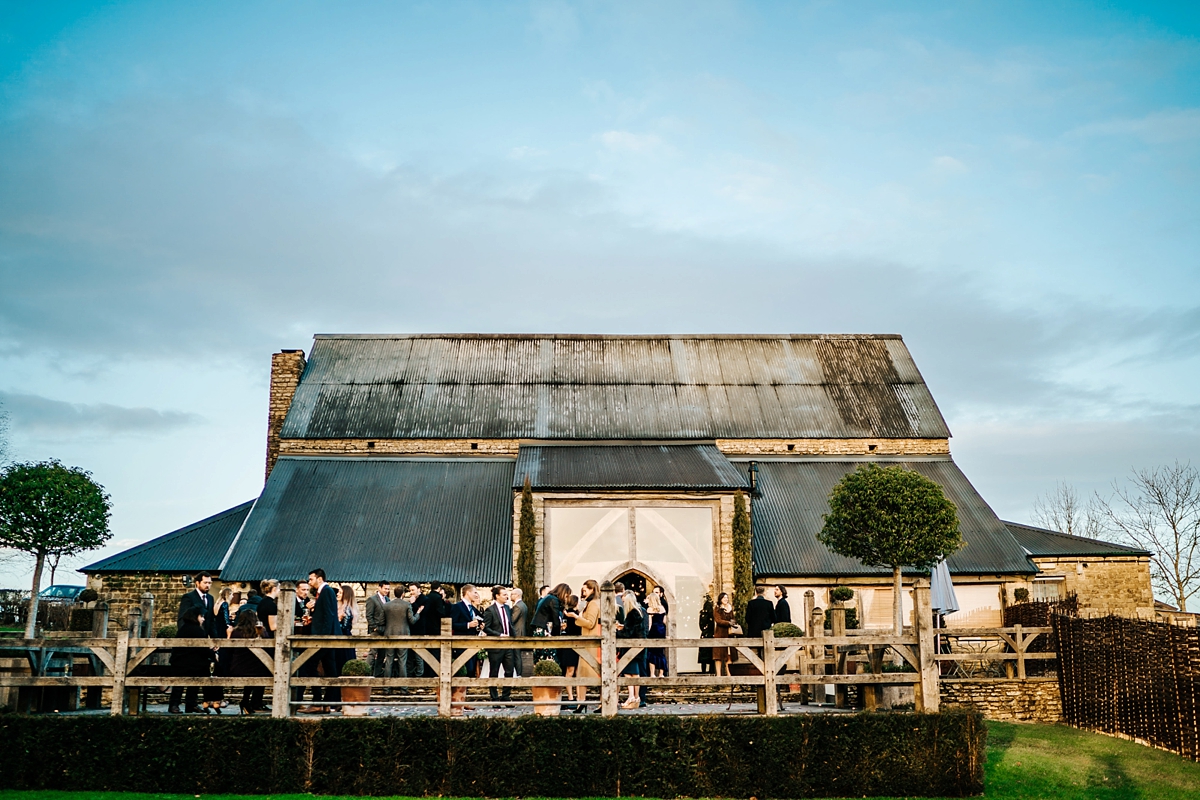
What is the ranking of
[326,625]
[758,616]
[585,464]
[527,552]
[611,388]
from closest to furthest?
[326,625] < [758,616] < [527,552] < [585,464] < [611,388]

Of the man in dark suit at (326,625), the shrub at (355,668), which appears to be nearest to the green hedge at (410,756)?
the man in dark suit at (326,625)

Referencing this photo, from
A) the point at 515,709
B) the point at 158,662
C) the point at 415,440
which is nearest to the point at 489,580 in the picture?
the point at 415,440

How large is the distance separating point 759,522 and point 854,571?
2.86 m

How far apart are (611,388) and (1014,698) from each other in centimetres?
1645

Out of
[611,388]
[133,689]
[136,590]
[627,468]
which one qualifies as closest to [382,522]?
[136,590]

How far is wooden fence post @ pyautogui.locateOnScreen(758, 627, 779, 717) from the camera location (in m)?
11.2

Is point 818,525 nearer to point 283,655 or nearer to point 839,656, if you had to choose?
point 839,656

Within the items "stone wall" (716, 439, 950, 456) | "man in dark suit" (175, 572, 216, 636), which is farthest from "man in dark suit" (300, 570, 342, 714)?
"stone wall" (716, 439, 950, 456)

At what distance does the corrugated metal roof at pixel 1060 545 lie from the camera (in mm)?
28781

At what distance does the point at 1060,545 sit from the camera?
96.5ft

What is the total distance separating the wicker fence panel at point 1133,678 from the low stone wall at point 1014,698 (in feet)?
0.94

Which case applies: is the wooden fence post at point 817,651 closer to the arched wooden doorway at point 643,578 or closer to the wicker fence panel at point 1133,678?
the wicker fence panel at point 1133,678

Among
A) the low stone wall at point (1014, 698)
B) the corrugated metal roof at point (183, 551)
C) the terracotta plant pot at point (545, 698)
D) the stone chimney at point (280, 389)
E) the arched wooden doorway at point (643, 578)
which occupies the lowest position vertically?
the low stone wall at point (1014, 698)

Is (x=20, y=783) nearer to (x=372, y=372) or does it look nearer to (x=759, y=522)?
(x=759, y=522)
